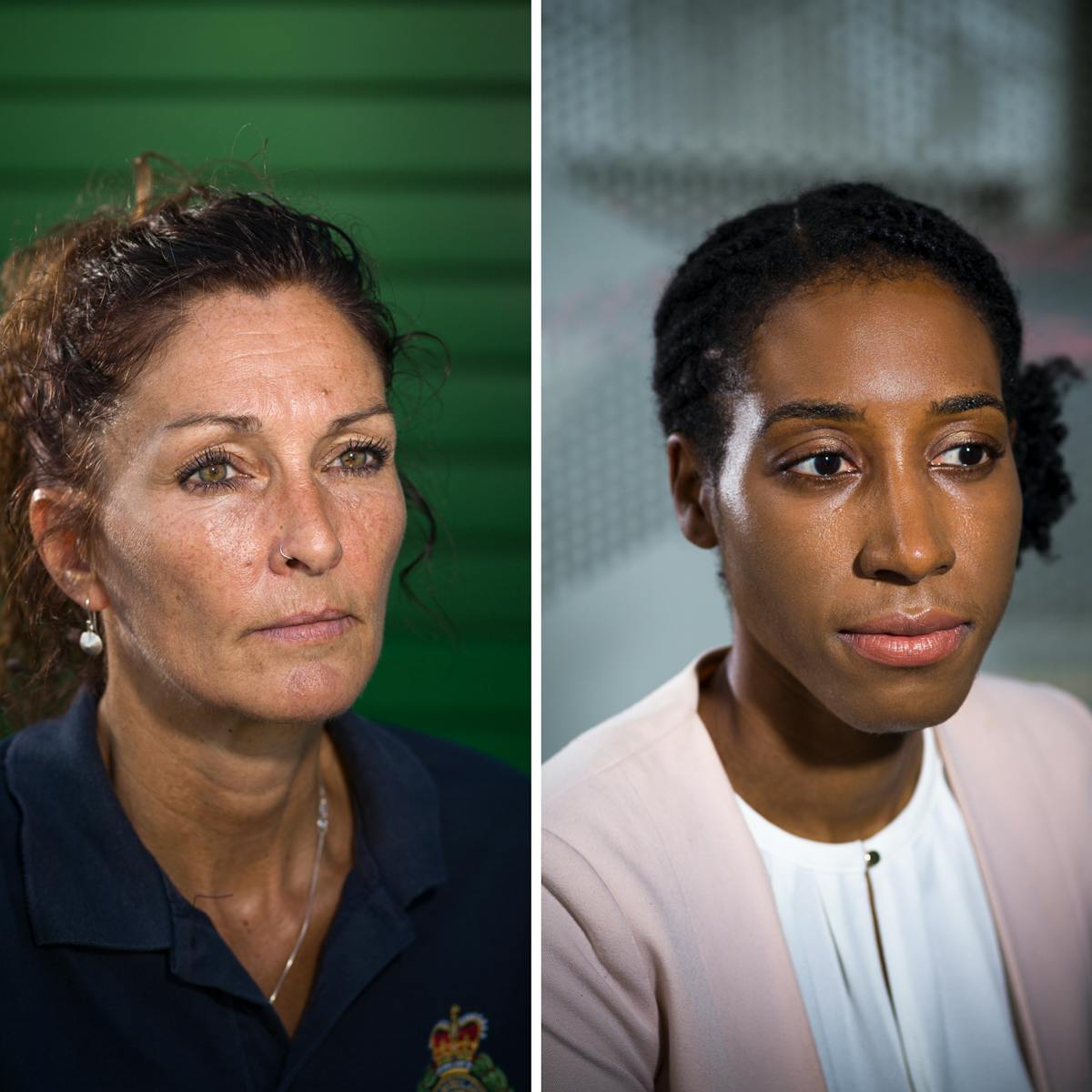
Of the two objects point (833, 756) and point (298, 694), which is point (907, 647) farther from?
point (298, 694)

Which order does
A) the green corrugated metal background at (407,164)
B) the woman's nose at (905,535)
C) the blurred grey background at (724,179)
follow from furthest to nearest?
1. the blurred grey background at (724,179)
2. the green corrugated metal background at (407,164)
3. the woman's nose at (905,535)

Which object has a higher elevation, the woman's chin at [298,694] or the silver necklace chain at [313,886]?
the woman's chin at [298,694]

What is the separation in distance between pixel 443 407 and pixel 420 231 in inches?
6.9

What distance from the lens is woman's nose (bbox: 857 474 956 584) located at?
38.6 inches

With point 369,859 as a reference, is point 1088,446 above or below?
above

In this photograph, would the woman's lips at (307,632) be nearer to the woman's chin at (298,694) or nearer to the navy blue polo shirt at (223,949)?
the woman's chin at (298,694)

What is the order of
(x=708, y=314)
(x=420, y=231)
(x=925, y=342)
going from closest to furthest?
(x=925, y=342) < (x=708, y=314) < (x=420, y=231)

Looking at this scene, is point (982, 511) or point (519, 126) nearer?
point (982, 511)

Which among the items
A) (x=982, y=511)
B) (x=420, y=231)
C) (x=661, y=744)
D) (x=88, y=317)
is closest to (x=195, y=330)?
(x=88, y=317)

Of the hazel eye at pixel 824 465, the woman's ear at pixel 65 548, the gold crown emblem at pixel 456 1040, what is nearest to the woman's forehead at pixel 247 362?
the woman's ear at pixel 65 548

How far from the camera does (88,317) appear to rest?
1.09 meters

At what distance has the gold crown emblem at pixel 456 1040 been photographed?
1209mm

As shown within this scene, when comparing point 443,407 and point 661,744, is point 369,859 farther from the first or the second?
point 443,407

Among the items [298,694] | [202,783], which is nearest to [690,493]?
[298,694]
